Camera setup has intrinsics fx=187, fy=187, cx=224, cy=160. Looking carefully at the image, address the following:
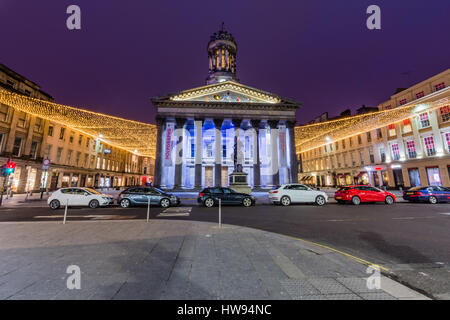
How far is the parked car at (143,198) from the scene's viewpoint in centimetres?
1252

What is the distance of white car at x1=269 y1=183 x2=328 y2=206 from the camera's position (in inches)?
523

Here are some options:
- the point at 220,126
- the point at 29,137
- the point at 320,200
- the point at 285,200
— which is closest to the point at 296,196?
the point at 285,200

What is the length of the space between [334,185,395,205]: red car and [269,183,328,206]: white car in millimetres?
1901

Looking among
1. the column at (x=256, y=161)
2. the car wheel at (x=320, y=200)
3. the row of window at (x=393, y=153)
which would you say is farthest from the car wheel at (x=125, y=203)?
the row of window at (x=393, y=153)

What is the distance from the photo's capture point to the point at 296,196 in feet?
44.0

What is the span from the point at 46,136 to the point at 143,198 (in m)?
25.5

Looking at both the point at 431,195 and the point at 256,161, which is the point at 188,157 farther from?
the point at 431,195

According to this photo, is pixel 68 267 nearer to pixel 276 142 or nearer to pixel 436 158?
pixel 276 142

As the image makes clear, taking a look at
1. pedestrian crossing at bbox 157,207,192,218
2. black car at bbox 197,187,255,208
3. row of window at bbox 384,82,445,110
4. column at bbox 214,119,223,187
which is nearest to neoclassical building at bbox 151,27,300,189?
column at bbox 214,119,223,187

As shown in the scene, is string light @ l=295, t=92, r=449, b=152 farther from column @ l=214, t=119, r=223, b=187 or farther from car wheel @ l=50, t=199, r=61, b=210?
car wheel @ l=50, t=199, r=61, b=210

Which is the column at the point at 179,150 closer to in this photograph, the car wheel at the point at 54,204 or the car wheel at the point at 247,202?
the car wheel at the point at 54,204
